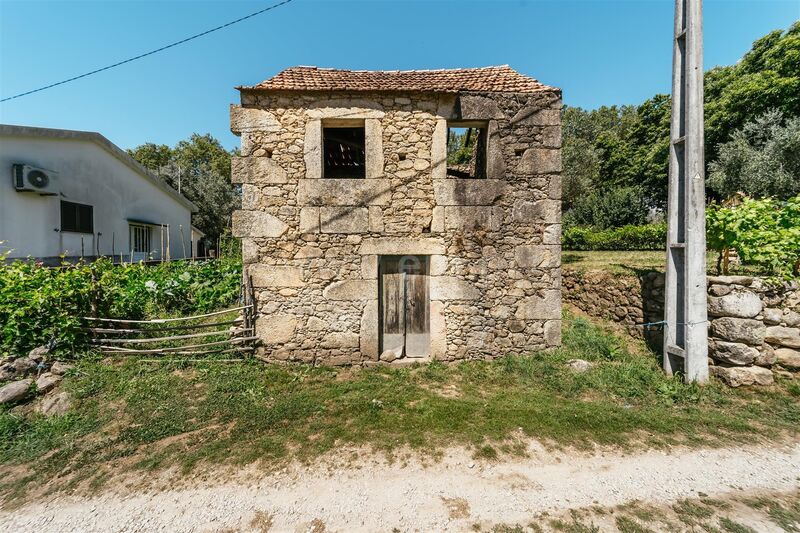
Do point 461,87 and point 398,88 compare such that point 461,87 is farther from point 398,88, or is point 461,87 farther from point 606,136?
point 606,136

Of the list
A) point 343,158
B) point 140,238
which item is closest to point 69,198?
point 140,238

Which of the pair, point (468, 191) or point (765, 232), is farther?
point (468, 191)

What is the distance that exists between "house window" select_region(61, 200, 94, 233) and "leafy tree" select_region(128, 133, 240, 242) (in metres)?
10.4

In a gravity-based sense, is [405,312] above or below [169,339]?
above

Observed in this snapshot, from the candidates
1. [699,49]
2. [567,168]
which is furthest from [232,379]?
[567,168]

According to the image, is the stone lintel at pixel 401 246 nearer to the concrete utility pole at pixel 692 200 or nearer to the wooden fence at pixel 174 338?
the wooden fence at pixel 174 338

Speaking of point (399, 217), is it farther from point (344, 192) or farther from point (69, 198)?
point (69, 198)

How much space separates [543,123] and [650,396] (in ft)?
16.0

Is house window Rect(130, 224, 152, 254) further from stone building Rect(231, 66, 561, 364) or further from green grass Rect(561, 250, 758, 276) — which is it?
green grass Rect(561, 250, 758, 276)

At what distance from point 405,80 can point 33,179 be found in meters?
13.4

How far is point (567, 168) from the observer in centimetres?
2552

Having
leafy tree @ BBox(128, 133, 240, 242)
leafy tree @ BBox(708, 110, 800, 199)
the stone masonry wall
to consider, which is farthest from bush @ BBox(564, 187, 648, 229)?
leafy tree @ BBox(128, 133, 240, 242)

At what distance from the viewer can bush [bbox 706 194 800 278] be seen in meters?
4.51

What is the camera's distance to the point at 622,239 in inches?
574
